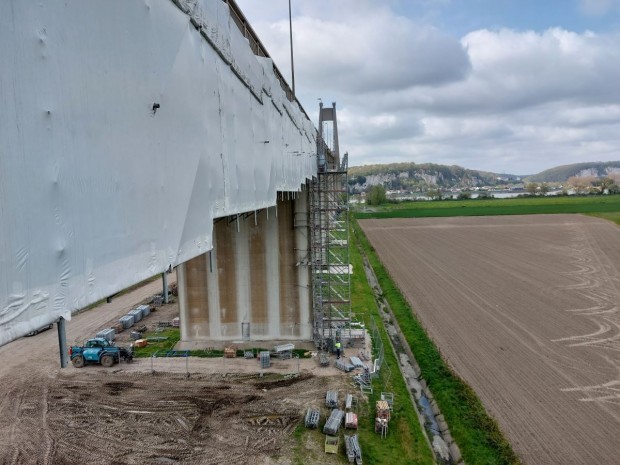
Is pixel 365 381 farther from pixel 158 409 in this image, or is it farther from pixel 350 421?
pixel 158 409

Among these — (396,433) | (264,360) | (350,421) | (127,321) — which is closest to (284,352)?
(264,360)

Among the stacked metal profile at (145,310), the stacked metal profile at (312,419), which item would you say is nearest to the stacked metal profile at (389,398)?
the stacked metal profile at (312,419)

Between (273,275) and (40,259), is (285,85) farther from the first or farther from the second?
(40,259)

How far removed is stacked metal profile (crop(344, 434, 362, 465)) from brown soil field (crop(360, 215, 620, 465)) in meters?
5.52

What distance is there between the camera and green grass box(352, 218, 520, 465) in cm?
1391

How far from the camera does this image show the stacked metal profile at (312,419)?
50.9 feet

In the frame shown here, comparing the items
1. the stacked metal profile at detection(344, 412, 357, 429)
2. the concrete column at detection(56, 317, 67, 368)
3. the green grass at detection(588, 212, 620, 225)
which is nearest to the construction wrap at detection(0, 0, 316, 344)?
the concrete column at detection(56, 317, 67, 368)

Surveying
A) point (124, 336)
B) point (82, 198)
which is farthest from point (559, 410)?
point (124, 336)

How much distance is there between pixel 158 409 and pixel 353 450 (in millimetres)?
8622

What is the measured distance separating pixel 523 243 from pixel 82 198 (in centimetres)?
6484

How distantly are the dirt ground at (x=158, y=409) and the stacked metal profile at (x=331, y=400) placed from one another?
0.45 meters

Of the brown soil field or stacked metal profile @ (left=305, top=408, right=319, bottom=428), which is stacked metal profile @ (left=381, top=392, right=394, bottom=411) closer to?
stacked metal profile @ (left=305, top=408, right=319, bottom=428)

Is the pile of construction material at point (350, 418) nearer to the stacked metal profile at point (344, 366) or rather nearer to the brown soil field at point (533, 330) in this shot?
the stacked metal profile at point (344, 366)

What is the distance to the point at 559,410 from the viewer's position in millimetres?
16188
